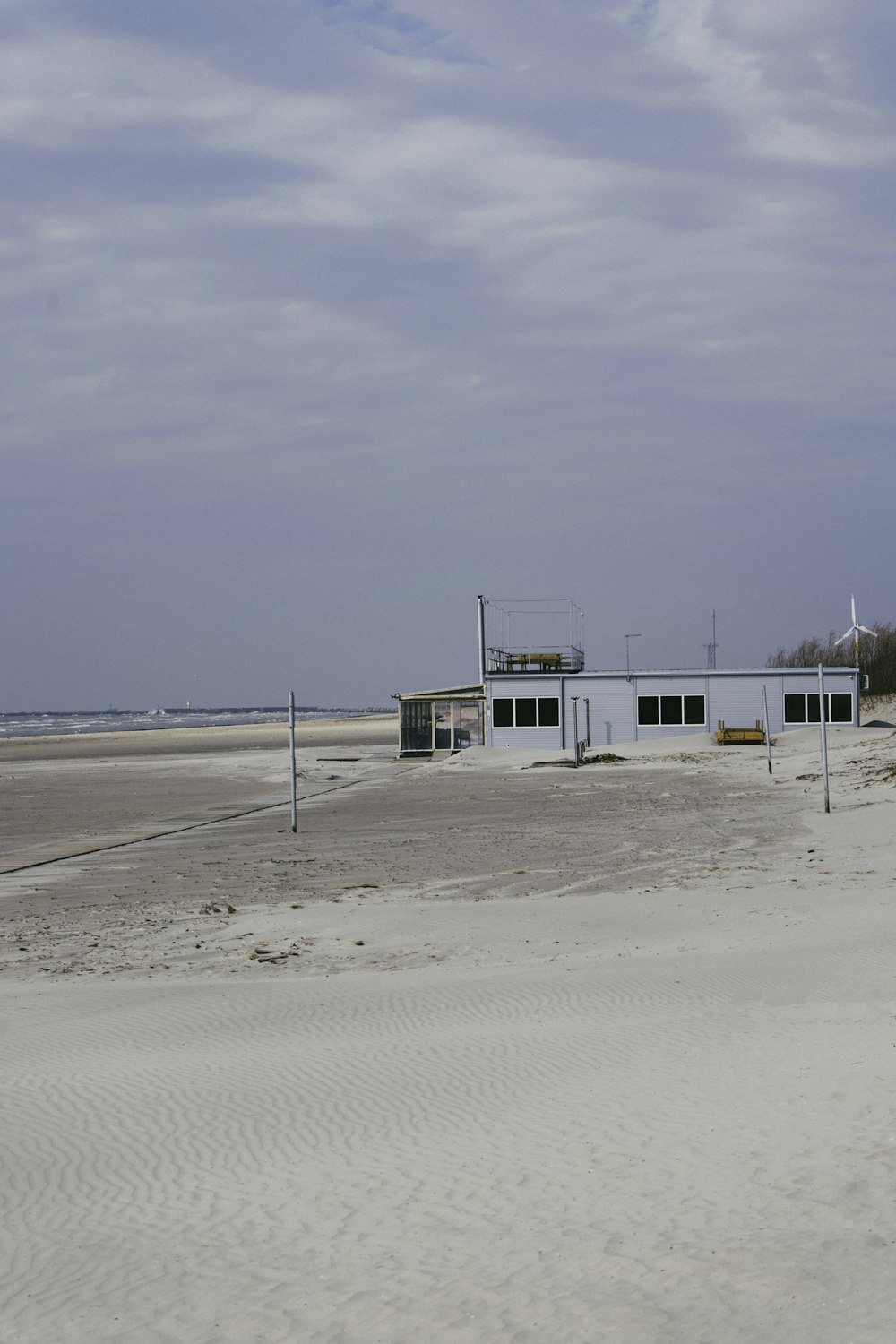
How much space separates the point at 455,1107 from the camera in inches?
251

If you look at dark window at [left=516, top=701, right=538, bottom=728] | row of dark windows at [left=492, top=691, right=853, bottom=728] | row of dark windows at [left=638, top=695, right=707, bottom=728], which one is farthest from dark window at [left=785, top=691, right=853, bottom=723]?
dark window at [left=516, top=701, right=538, bottom=728]

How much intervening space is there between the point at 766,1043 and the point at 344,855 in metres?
11.7

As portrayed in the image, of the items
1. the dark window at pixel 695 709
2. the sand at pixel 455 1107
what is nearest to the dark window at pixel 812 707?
the dark window at pixel 695 709

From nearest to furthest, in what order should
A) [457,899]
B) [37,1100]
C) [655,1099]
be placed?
[655,1099], [37,1100], [457,899]

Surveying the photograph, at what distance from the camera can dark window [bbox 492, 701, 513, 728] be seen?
4738cm

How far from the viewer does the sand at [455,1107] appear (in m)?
4.33

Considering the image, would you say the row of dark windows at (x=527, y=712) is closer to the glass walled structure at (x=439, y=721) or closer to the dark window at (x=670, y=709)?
the glass walled structure at (x=439, y=721)

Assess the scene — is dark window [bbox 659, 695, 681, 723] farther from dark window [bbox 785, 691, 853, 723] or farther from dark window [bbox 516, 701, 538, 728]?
dark window [bbox 516, 701, 538, 728]

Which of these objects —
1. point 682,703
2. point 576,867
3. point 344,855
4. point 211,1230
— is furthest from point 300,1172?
point 682,703

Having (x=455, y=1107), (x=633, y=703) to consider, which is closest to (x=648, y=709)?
(x=633, y=703)

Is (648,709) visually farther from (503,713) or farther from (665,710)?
(503,713)

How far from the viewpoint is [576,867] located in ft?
53.2

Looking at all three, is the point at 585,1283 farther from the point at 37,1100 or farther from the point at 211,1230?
the point at 37,1100

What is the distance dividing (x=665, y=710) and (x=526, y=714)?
16.7 ft
